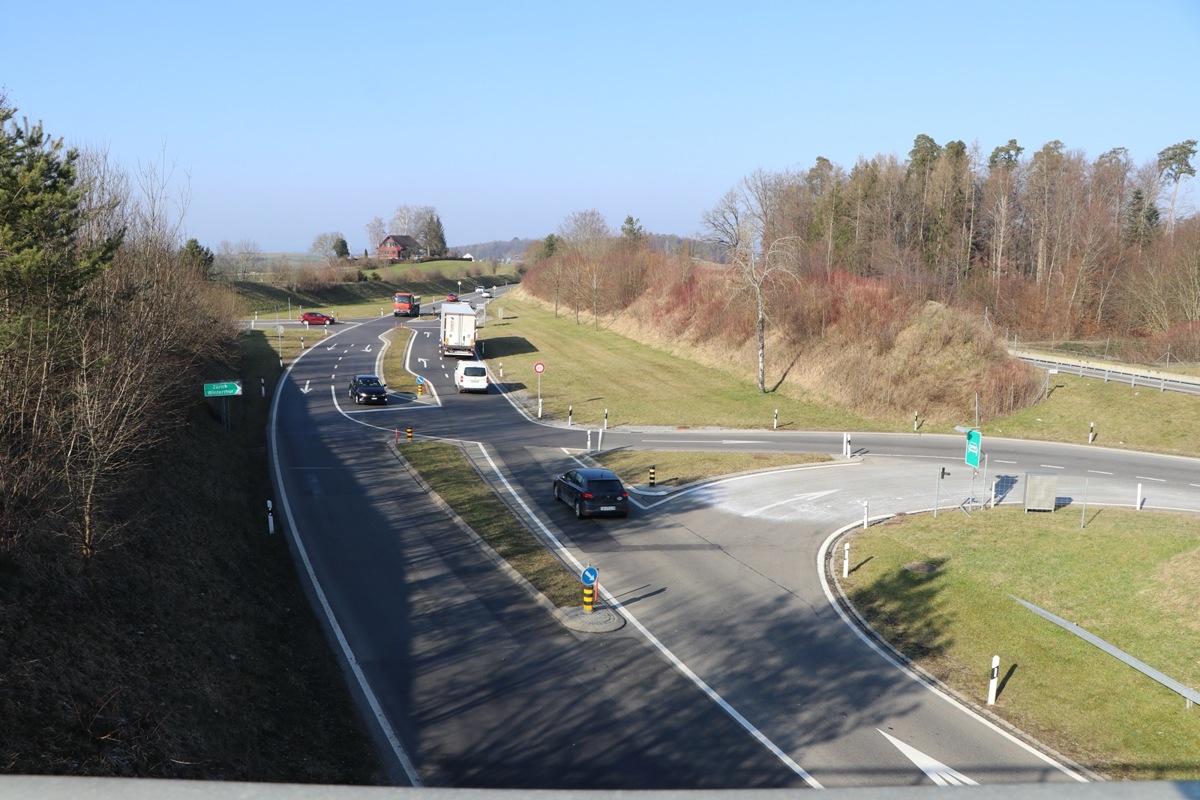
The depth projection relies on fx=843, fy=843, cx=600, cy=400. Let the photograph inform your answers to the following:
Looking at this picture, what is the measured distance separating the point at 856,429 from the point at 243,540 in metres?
27.5

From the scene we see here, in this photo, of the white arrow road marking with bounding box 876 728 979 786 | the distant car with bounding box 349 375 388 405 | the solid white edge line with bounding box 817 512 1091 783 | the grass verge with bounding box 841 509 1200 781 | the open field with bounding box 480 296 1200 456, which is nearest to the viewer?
the white arrow road marking with bounding box 876 728 979 786

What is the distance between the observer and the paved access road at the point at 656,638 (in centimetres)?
1212

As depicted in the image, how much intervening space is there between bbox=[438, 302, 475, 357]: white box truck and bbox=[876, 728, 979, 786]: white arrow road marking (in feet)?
151

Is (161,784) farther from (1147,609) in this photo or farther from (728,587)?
(1147,609)

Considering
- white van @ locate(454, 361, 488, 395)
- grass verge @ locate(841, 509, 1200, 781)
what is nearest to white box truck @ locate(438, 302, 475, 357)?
white van @ locate(454, 361, 488, 395)

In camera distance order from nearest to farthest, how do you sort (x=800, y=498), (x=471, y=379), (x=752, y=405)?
(x=800, y=498)
(x=752, y=405)
(x=471, y=379)

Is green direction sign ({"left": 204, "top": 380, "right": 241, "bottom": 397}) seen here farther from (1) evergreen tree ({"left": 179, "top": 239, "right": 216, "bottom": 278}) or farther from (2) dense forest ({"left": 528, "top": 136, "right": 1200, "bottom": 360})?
(2) dense forest ({"left": 528, "top": 136, "right": 1200, "bottom": 360})

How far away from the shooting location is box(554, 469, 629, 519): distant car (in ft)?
78.9

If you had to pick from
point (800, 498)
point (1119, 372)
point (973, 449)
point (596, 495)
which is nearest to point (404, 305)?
point (1119, 372)

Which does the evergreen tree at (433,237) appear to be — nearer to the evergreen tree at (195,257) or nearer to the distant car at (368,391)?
the evergreen tree at (195,257)

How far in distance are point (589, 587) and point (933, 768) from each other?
24.6ft

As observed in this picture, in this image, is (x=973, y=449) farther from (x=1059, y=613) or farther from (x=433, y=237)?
(x=433, y=237)

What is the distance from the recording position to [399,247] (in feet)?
617

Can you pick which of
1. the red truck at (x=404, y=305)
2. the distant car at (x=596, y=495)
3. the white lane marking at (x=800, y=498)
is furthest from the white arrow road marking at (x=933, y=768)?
the red truck at (x=404, y=305)
